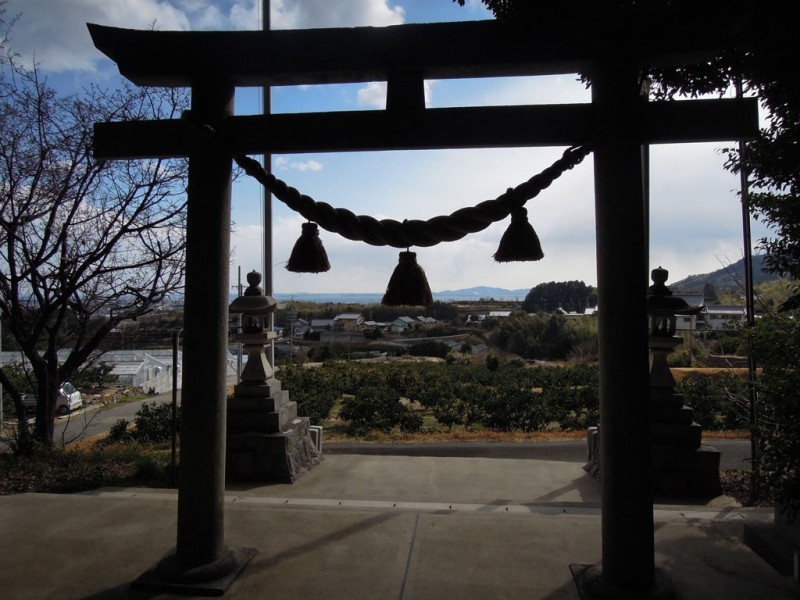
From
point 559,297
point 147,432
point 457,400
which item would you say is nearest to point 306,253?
point 147,432

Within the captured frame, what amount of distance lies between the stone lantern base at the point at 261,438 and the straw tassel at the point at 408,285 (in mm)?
3227

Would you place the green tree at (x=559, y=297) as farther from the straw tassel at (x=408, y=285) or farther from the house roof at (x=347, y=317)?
the straw tassel at (x=408, y=285)

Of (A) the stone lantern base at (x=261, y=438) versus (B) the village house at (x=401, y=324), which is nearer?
(A) the stone lantern base at (x=261, y=438)

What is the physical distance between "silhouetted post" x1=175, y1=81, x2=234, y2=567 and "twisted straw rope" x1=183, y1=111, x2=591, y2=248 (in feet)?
0.60

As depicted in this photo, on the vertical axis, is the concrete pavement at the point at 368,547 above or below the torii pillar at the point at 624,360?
below

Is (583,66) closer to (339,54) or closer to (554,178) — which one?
(554,178)

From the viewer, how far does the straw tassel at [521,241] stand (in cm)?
262

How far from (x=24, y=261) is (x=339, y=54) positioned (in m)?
5.49

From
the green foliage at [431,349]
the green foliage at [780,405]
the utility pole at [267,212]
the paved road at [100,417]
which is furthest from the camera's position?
the green foliage at [431,349]

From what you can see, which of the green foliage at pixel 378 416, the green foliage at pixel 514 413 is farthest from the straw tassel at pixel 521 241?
the green foliage at pixel 514 413

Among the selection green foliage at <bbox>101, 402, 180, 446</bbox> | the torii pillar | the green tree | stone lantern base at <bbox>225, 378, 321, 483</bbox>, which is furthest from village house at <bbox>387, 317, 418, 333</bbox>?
the torii pillar

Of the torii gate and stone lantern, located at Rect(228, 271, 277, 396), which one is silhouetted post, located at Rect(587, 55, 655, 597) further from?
stone lantern, located at Rect(228, 271, 277, 396)

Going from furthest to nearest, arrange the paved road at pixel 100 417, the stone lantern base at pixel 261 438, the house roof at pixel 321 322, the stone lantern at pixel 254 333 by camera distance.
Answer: the house roof at pixel 321 322, the paved road at pixel 100 417, the stone lantern at pixel 254 333, the stone lantern base at pixel 261 438

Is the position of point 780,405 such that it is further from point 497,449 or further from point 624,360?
point 497,449
